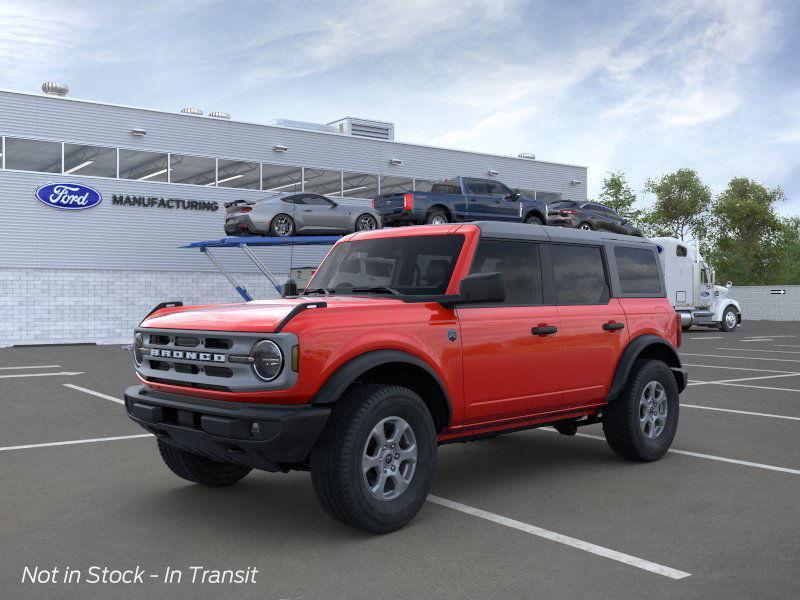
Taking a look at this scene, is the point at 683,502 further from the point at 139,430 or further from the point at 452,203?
the point at 452,203

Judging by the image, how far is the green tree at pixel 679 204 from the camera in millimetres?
69500

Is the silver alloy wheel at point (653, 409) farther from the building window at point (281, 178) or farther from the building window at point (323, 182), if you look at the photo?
the building window at point (323, 182)

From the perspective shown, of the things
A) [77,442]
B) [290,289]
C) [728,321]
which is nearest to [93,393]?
[77,442]

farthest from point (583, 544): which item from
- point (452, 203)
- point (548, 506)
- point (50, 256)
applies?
point (50, 256)

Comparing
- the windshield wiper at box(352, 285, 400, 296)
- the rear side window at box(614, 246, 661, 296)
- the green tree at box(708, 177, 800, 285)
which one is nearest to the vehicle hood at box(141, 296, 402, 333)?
the windshield wiper at box(352, 285, 400, 296)

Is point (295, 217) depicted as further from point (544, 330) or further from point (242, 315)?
point (242, 315)

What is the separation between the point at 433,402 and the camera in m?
5.44

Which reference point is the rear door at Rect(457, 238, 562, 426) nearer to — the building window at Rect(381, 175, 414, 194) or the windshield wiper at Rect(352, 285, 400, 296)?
the windshield wiper at Rect(352, 285, 400, 296)

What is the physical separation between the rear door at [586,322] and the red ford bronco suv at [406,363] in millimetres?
17

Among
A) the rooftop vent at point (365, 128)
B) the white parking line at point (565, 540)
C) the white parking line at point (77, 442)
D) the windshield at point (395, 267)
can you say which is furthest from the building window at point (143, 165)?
the white parking line at point (565, 540)

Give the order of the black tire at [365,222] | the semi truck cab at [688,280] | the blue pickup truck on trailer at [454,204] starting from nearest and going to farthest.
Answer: the blue pickup truck on trailer at [454,204], the black tire at [365,222], the semi truck cab at [688,280]

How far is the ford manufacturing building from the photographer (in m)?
26.4

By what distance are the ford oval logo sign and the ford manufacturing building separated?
6.5 inches

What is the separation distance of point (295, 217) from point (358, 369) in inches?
716
